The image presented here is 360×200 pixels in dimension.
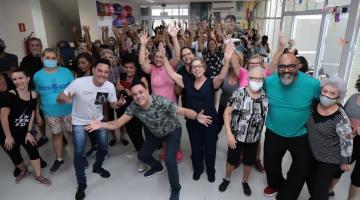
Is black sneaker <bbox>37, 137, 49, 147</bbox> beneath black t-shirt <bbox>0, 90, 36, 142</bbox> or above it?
beneath

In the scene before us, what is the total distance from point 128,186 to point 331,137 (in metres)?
2.12

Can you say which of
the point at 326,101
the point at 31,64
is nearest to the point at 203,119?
the point at 326,101

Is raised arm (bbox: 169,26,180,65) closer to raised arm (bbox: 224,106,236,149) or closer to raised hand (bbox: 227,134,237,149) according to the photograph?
raised arm (bbox: 224,106,236,149)

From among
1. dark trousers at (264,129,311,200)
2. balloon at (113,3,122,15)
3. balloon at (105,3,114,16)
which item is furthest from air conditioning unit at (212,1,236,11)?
dark trousers at (264,129,311,200)

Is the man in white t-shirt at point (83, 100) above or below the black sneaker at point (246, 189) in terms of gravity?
above

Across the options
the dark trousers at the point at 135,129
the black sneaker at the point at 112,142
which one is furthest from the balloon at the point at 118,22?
the dark trousers at the point at 135,129

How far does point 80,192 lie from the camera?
2.52m

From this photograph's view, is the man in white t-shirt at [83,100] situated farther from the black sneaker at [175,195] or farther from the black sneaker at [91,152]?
the black sneaker at [175,195]

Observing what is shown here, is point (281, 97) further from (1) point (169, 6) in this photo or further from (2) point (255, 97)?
(1) point (169, 6)

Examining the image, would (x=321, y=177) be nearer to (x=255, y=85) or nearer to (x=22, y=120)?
(x=255, y=85)

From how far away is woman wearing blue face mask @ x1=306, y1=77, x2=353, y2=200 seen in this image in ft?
6.11

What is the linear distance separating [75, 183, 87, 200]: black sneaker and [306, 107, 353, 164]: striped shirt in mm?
2294

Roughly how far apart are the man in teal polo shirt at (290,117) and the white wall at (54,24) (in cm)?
682

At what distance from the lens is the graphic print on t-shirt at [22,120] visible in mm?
2528
